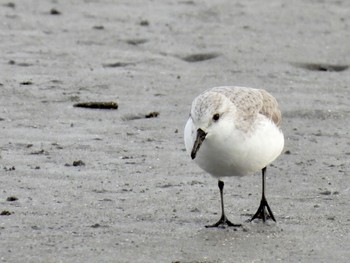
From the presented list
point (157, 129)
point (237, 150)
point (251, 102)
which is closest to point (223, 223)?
point (237, 150)

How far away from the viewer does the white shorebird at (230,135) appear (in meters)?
6.54

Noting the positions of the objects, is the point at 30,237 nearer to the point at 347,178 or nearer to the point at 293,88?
the point at 347,178

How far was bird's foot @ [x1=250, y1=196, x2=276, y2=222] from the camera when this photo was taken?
6998 mm

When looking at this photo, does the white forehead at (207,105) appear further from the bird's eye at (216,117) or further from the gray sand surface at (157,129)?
the gray sand surface at (157,129)

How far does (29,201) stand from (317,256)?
6.42ft

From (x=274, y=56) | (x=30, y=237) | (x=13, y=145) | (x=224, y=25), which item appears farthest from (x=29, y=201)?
(x=224, y=25)

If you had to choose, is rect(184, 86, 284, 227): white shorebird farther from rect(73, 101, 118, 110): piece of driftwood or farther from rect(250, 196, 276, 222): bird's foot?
rect(73, 101, 118, 110): piece of driftwood

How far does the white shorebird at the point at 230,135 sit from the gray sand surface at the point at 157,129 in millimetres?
406

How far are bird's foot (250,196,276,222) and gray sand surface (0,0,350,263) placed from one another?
0.19 ft

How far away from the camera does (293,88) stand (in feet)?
33.2

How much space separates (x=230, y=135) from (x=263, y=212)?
0.70 metres

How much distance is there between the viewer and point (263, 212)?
7.04 metres

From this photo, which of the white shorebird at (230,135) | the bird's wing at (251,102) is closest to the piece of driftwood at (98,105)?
the bird's wing at (251,102)

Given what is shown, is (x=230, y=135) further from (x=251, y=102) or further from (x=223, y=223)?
(x=223, y=223)
